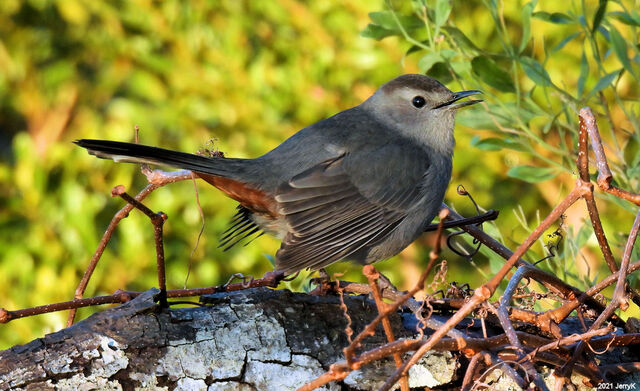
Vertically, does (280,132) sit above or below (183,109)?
below

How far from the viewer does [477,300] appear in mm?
1555

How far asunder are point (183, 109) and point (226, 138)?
29 cm

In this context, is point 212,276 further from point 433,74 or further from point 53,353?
point 53,353

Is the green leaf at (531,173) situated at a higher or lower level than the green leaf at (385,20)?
lower

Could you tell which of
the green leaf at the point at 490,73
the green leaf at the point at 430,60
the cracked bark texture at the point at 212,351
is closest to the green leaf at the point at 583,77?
the green leaf at the point at 490,73

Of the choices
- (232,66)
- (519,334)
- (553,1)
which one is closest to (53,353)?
(519,334)

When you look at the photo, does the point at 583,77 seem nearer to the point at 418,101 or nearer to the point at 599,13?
the point at 599,13

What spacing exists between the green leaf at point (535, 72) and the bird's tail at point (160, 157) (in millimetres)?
1146

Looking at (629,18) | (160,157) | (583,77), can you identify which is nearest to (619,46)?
(629,18)

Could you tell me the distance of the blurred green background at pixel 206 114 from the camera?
13.0 feet

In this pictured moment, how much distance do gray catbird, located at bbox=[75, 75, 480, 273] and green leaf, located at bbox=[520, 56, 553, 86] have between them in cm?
42

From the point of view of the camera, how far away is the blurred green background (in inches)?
156

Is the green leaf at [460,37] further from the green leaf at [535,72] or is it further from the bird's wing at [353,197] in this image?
the bird's wing at [353,197]

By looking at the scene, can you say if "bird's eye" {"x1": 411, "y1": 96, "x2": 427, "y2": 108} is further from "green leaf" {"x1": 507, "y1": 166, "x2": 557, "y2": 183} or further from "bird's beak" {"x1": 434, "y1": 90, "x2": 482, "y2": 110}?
"green leaf" {"x1": 507, "y1": 166, "x2": 557, "y2": 183}
